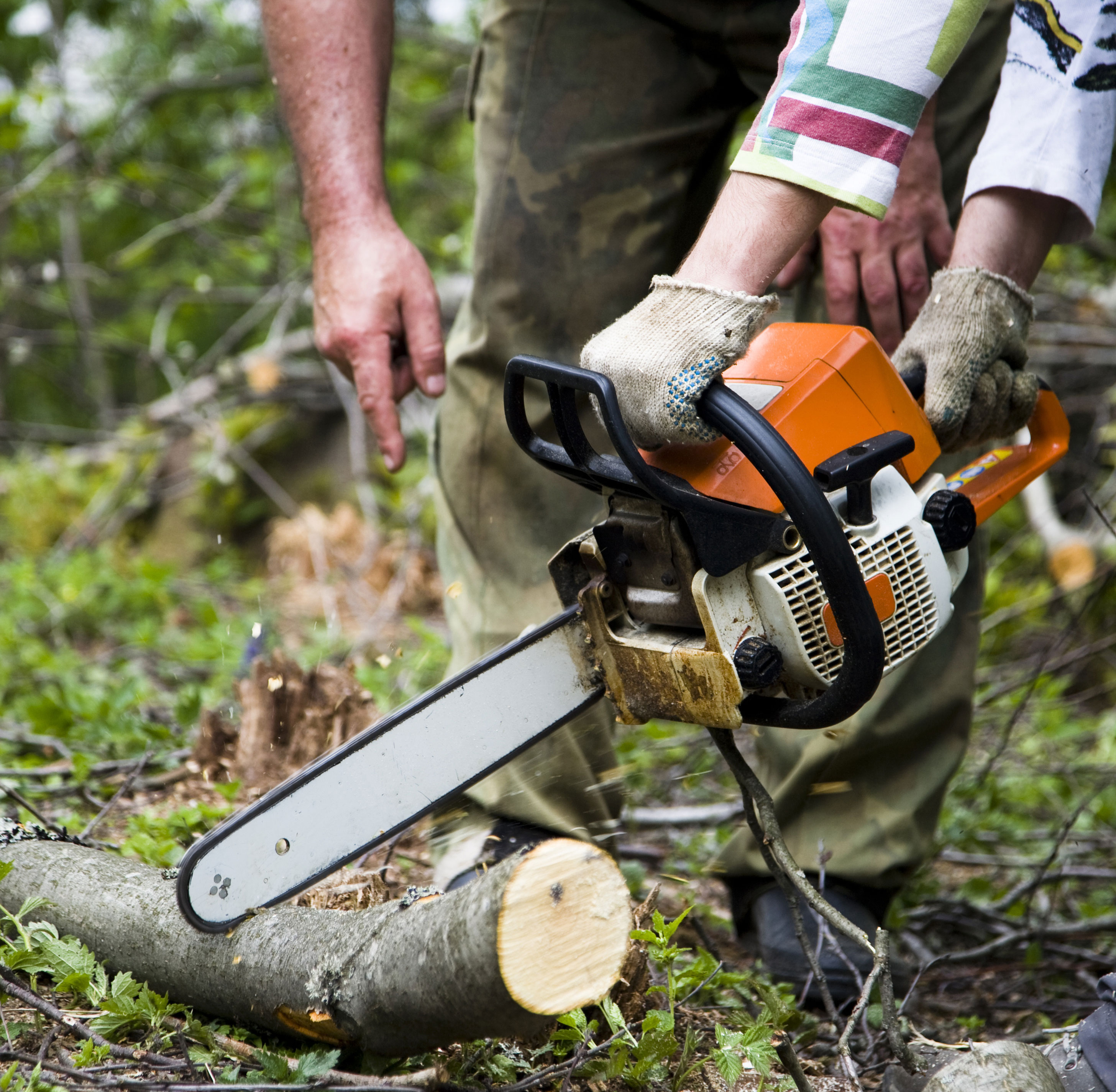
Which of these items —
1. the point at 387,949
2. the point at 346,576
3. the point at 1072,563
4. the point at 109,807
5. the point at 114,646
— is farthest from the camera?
the point at 346,576

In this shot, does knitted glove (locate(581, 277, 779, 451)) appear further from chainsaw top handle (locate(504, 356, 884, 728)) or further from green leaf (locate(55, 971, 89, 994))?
green leaf (locate(55, 971, 89, 994))

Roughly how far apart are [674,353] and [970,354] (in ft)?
1.83

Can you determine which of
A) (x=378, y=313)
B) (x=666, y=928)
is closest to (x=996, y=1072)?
(x=666, y=928)

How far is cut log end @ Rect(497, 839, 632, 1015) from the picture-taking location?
1.00 metres

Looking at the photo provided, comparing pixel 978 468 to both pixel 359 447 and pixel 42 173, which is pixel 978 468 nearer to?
pixel 359 447

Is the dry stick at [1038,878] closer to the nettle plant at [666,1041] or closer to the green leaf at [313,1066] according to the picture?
the nettle plant at [666,1041]

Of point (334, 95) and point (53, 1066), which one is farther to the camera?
point (334, 95)

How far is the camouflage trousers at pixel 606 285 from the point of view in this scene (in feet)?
6.42

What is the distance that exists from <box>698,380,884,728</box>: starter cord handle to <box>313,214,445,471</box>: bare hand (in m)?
0.80

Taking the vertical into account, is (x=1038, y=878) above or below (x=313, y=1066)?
below

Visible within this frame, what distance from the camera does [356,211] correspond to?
1903 mm

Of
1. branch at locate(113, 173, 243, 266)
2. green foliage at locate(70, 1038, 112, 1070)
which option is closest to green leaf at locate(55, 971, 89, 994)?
green foliage at locate(70, 1038, 112, 1070)

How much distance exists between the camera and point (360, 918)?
1232 mm

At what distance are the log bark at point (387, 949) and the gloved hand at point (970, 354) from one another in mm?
883
